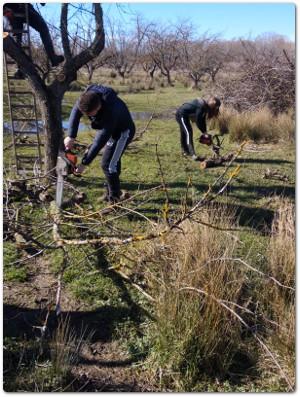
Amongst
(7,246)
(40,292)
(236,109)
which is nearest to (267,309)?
(40,292)

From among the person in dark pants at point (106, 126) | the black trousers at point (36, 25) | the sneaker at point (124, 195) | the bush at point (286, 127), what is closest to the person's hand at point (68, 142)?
the person in dark pants at point (106, 126)

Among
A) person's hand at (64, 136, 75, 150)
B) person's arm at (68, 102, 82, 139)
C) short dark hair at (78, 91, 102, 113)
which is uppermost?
short dark hair at (78, 91, 102, 113)

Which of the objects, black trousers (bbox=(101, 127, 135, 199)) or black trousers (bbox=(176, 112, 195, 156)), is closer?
black trousers (bbox=(101, 127, 135, 199))

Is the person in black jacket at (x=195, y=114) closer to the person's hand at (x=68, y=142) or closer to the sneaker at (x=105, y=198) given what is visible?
the sneaker at (x=105, y=198)

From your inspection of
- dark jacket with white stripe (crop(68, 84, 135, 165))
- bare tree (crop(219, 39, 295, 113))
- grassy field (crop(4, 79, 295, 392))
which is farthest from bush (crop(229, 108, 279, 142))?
grassy field (crop(4, 79, 295, 392))

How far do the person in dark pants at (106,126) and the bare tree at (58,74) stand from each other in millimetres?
1264

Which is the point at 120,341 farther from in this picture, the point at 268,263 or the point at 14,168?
the point at 14,168

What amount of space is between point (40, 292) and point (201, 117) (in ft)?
17.6

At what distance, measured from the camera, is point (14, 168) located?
23.6 ft

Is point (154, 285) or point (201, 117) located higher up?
point (201, 117)

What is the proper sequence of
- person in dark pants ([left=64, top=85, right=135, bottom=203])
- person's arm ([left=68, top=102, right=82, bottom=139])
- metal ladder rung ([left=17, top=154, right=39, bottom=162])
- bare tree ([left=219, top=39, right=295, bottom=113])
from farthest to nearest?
bare tree ([left=219, top=39, right=295, bottom=113]) < metal ladder rung ([left=17, top=154, right=39, bottom=162]) < person's arm ([left=68, top=102, right=82, bottom=139]) < person in dark pants ([left=64, top=85, right=135, bottom=203])

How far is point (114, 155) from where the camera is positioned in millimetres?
5355

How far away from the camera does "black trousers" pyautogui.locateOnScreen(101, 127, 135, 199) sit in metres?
5.34

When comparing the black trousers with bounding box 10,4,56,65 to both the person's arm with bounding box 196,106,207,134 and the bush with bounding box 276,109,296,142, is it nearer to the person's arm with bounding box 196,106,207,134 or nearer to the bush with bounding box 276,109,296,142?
the person's arm with bounding box 196,106,207,134
